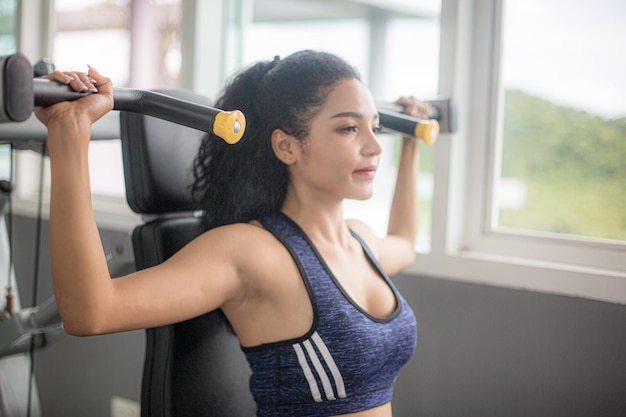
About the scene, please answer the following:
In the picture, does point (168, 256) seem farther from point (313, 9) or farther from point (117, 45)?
point (117, 45)

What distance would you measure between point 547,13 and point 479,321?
771 mm

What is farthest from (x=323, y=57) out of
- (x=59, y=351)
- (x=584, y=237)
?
(x=59, y=351)

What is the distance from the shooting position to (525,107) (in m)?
1.76

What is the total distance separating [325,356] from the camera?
122 cm

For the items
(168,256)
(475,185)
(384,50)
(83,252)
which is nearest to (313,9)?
(384,50)

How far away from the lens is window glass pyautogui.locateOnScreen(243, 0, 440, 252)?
200 cm

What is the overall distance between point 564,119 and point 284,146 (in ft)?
2.54

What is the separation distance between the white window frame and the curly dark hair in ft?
1.66

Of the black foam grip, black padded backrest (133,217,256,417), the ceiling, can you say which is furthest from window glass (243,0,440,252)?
the black foam grip

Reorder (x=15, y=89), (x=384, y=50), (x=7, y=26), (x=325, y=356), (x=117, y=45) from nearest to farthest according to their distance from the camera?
(x=15, y=89), (x=325, y=356), (x=384, y=50), (x=117, y=45), (x=7, y=26)

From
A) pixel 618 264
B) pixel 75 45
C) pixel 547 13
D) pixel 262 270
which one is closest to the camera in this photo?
pixel 262 270

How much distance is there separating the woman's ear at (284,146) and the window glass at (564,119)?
2.37 ft

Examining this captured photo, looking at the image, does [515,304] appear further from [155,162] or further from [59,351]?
[59,351]

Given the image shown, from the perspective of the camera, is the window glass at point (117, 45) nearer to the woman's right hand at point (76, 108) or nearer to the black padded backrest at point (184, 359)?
the black padded backrest at point (184, 359)
